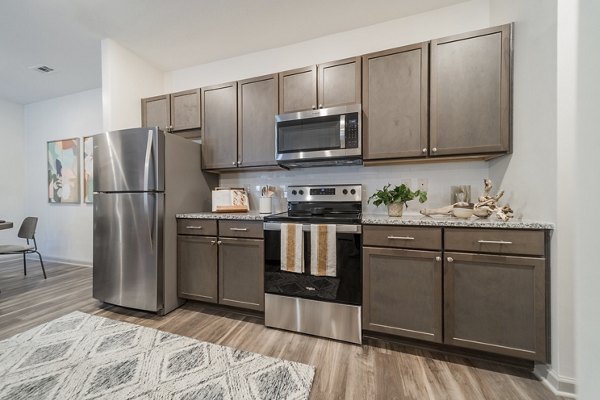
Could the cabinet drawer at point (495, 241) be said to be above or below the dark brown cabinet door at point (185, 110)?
below

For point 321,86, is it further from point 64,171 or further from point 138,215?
point 64,171

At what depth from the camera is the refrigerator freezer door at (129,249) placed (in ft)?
6.85

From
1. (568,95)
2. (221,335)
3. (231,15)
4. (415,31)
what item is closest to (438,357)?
(221,335)

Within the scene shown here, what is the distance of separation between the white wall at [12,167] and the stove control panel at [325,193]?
16.7 feet

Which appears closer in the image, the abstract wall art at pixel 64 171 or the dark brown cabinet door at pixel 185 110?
the dark brown cabinet door at pixel 185 110

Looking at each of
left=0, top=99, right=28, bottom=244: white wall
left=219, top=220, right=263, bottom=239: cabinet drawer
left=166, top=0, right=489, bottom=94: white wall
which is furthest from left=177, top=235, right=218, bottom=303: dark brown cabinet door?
left=0, top=99, right=28, bottom=244: white wall

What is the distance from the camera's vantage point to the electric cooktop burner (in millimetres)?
2176

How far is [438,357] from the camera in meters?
1.57

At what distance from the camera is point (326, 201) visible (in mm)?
2244

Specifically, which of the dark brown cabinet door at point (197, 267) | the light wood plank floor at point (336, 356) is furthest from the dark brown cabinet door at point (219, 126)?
the light wood plank floor at point (336, 356)

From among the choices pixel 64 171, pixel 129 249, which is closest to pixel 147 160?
pixel 129 249

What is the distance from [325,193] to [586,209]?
185 cm

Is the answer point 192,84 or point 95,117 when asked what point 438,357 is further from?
point 95,117

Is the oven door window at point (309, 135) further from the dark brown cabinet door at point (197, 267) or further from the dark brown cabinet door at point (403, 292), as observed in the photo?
the dark brown cabinet door at point (197, 267)
